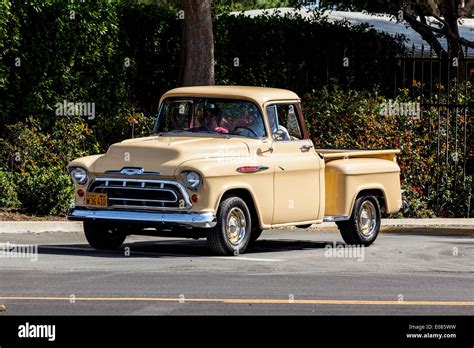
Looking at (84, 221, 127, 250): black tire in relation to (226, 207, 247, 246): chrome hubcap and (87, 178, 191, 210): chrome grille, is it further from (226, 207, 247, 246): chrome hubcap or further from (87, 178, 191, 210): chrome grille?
(226, 207, 247, 246): chrome hubcap

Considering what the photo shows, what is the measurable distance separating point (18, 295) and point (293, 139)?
6.14 meters

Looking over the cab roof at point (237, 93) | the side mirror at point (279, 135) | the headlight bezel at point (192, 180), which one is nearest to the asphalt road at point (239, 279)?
the headlight bezel at point (192, 180)

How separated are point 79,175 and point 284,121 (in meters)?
2.98

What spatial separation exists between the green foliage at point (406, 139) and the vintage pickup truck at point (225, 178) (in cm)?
635

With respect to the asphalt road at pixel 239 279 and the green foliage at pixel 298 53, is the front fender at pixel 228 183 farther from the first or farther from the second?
the green foliage at pixel 298 53

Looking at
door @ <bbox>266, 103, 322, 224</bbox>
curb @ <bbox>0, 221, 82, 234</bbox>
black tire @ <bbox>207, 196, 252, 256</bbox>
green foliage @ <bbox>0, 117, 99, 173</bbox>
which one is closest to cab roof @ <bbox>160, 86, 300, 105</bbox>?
door @ <bbox>266, 103, 322, 224</bbox>

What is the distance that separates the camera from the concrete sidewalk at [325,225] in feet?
62.8

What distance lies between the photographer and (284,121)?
17.3 meters

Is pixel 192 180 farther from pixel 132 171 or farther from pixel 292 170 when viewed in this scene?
pixel 292 170

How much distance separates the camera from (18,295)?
39.1 feet

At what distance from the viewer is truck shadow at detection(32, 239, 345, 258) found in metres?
16.1

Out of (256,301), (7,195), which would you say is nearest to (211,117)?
(7,195)

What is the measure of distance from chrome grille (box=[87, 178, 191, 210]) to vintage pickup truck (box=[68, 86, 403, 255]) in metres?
0.01
